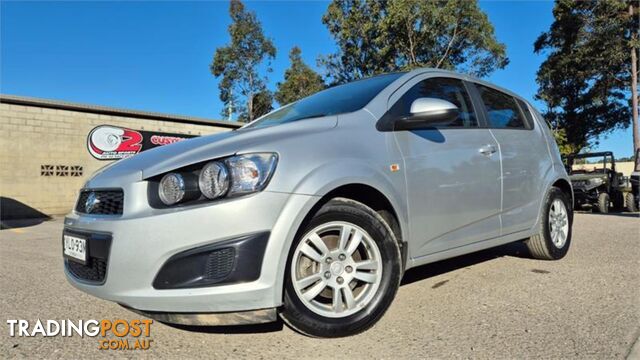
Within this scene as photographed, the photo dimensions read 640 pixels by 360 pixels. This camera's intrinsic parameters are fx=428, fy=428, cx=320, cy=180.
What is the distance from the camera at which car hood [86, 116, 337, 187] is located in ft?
6.71

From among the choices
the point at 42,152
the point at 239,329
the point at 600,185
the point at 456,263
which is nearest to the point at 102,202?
the point at 239,329

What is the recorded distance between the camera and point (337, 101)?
2.97 metres

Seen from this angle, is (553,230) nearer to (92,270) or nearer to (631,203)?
(92,270)

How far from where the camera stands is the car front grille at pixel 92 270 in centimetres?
204

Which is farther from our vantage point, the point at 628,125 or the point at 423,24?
the point at 628,125

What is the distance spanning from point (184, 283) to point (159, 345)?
0.53 m

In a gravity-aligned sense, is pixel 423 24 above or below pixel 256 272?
above

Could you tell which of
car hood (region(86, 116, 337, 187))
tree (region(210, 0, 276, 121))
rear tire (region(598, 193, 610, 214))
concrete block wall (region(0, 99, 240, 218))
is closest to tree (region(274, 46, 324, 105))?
tree (region(210, 0, 276, 121))

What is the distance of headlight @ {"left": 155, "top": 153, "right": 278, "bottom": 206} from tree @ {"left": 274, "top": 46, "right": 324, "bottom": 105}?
2795cm

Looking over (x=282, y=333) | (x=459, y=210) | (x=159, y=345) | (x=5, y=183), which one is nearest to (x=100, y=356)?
(x=159, y=345)

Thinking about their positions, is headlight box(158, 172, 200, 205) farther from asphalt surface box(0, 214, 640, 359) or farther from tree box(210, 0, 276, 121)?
tree box(210, 0, 276, 121)

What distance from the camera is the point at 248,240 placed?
192 cm

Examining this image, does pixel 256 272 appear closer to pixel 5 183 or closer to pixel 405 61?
pixel 5 183

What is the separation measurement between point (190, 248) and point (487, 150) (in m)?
2.26
